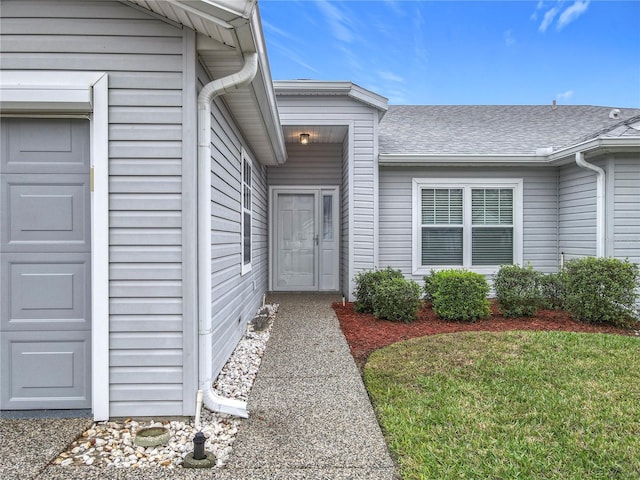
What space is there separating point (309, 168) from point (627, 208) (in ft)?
18.6

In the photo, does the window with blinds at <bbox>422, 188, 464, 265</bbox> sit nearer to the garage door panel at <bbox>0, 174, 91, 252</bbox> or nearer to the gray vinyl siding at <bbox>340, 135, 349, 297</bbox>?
the gray vinyl siding at <bbox>340, 135, 349, 297</bbox>

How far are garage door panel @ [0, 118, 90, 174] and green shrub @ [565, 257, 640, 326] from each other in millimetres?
6095

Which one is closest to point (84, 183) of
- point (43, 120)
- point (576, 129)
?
point (43, 120)

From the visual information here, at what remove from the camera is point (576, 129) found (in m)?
9.27

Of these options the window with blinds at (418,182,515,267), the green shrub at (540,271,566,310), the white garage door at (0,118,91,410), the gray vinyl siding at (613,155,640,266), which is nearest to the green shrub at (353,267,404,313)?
the window with blinds at (418,182,515,267)

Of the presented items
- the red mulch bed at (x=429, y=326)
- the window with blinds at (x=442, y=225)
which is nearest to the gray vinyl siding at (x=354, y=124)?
the window with blinds at (x=442, y=225)

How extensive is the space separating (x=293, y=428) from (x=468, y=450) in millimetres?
1085

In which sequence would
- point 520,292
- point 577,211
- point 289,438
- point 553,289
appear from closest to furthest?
point 289,438
point 520,292
point 553,289
point 577,211

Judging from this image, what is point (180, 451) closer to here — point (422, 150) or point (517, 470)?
point (517, 470)

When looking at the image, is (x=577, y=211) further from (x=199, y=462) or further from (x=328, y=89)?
(x=199, y=462)

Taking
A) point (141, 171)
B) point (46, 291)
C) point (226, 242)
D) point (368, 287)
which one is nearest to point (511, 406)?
point (226, 242)

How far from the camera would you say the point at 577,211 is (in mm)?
7164

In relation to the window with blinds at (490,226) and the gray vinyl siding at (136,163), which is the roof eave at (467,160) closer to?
the window with blinds at (490,226)

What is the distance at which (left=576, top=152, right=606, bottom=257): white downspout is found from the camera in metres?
6.45
